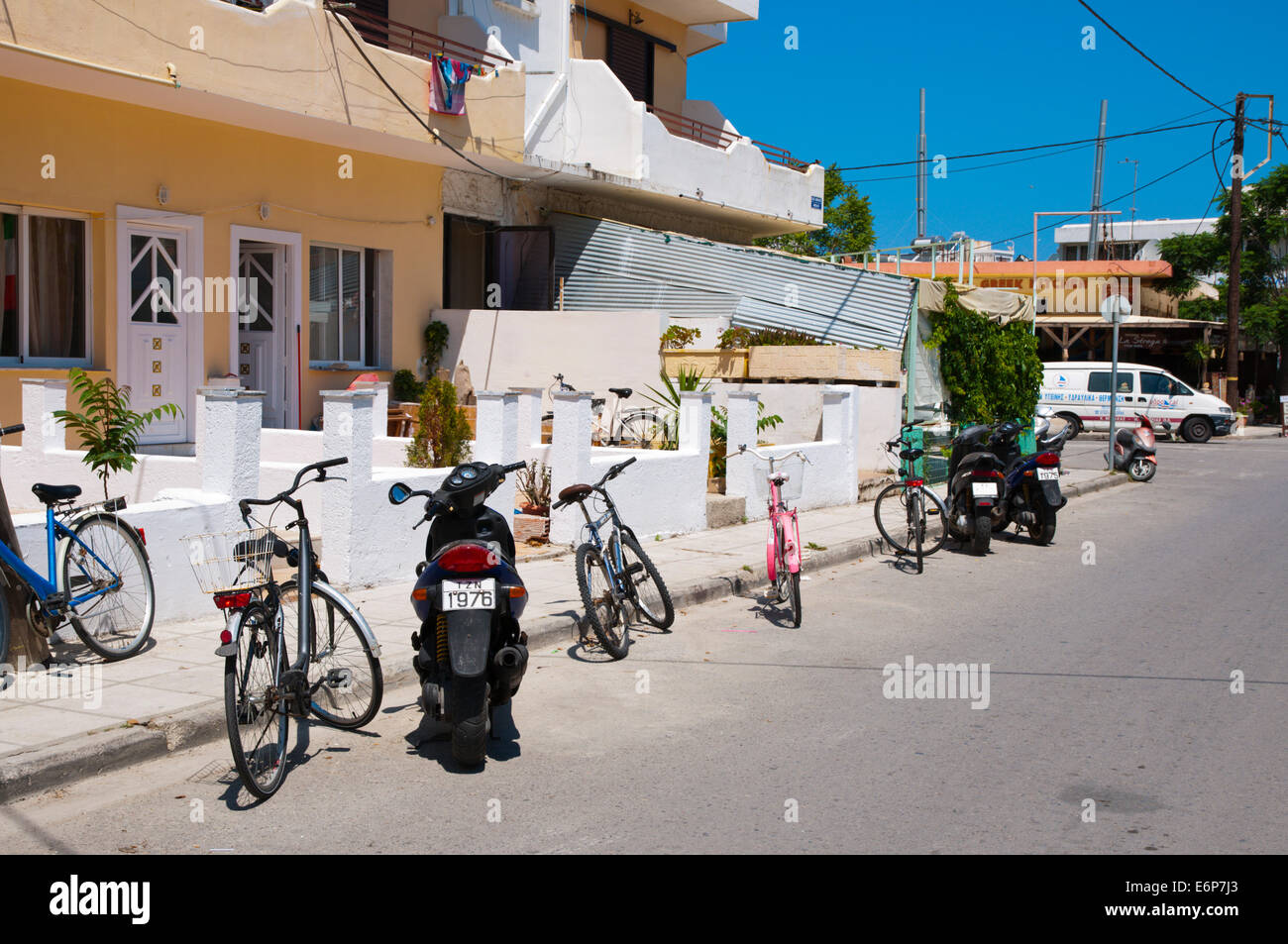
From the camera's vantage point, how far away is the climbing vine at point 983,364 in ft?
62.9

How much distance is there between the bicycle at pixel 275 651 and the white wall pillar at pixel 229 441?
7.56ft

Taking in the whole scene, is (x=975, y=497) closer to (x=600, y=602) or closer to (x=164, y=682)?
(x=600, y=602)

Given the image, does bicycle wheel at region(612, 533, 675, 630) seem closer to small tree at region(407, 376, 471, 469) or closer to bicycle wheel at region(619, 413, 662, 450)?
small tree at region(407, 376, 471, 469)

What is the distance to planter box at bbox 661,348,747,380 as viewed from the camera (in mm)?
17203

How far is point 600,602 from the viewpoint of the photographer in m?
7.98

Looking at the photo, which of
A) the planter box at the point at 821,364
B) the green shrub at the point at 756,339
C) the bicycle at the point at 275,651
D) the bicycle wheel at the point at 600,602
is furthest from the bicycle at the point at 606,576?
the green shrub at the point at 756,339

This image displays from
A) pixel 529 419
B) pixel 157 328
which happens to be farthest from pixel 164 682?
pixel 157 328

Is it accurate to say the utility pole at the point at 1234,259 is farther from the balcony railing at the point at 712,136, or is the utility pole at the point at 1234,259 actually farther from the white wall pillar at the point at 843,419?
the white wall pillar at the point at 843,419

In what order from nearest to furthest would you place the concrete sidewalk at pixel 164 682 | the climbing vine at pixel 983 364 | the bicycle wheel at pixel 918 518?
the concrete sidewalk at pixel 164 682 < the bicycle wheel at pixel 918 518 < the climbing vine at pixel 983 364

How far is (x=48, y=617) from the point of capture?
6652 mm

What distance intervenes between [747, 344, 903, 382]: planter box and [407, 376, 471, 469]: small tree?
5.45m
